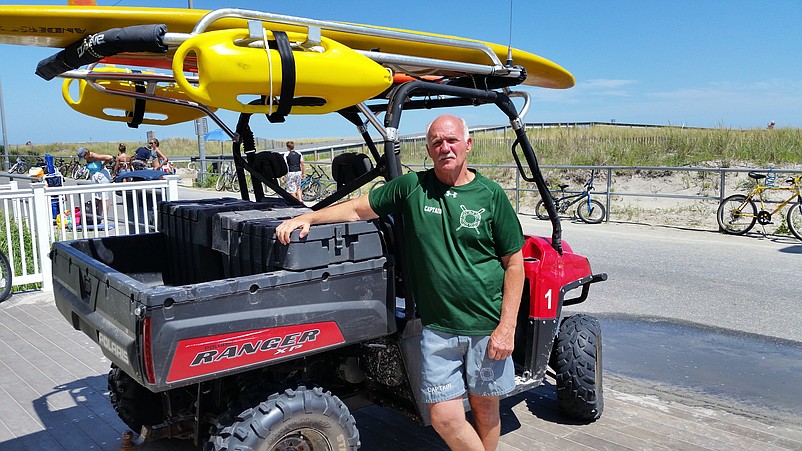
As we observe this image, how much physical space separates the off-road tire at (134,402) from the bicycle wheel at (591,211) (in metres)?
12.4

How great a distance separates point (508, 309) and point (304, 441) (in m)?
1.12

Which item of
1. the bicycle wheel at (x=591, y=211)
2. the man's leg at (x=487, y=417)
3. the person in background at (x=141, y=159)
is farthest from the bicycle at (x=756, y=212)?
the person in background at (x=141, y=159)

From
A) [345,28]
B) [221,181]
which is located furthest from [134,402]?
[221,181]

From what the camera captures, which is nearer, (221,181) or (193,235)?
(193,235)

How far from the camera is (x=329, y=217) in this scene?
127 inches

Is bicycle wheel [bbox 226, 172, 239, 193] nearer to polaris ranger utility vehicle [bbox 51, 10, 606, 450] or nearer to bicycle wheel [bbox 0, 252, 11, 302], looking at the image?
bicycle wheel [bbox 0, 252, 11, 302]

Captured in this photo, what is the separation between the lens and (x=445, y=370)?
319cm

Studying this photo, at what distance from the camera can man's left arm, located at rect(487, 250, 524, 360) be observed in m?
3.13

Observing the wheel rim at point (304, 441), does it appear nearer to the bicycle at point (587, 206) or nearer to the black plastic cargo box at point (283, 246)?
the black plastic cargo box at point (283, 246)

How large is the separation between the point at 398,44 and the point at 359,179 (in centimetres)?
76

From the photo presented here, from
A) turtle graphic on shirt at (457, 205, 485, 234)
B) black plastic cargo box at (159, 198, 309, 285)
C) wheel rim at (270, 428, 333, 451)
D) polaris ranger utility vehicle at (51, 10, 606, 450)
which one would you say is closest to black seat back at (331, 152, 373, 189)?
polaris ranger utility vehicle at (51, 10, 606, 450)

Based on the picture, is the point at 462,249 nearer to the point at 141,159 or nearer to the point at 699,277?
the point at 699,277

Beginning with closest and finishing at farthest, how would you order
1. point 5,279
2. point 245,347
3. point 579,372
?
point 245,347 → point 579,372 → point 5,279

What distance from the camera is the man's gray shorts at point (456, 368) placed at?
10.4ft
